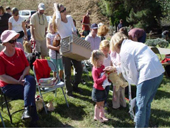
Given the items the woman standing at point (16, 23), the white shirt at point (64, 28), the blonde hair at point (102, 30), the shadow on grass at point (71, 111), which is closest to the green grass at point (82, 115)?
the shadow on grass at point (71, 111)

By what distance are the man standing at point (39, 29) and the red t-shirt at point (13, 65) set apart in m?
2.32

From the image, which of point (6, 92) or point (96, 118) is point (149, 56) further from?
point (6, 92)

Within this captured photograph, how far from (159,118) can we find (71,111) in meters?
1.69

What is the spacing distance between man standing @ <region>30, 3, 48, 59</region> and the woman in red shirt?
2400 mm

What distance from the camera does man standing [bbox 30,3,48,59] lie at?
6254mm

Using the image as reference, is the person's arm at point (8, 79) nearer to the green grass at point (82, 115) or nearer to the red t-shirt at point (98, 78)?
the green grass at point (82, 115)

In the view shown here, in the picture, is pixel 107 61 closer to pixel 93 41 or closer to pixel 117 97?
pixel 117 97

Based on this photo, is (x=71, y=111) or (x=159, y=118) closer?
(x=159, y=118)

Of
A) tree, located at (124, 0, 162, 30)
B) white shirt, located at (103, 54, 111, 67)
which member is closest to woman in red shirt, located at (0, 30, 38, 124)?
white shirt, located at (103, 54, 111, 67)

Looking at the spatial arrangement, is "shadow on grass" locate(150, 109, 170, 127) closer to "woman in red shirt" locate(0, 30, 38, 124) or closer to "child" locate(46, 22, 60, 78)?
"woman in red shirt" locate(0, 30, 38, 124)

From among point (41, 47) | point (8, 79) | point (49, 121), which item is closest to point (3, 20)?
point (41, 47)

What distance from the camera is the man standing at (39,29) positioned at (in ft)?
20.5

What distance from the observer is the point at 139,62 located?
2938 millimetres

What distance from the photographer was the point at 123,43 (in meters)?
3.03
